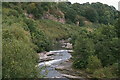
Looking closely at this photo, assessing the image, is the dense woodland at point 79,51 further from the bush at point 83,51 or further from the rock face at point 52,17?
the rock face at point 52,17

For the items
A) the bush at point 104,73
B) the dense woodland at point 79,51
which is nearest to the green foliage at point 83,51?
the dense woodland at point 79,51

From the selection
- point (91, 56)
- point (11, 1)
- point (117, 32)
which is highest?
point (11, 1)

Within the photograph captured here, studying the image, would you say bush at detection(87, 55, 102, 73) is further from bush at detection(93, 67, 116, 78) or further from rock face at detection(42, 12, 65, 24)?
rock face at detection(42, 12, 65, 24)

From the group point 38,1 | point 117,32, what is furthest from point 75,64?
point 38,1

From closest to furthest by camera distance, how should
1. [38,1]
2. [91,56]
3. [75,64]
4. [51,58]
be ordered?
1. [91,56]
2. [75,64]
3. [51,58]
4. [38,1]

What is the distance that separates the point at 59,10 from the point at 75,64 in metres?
71.2

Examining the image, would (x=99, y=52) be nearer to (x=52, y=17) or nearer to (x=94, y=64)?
(x=94, y=64)

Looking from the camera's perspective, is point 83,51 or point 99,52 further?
point 83,51

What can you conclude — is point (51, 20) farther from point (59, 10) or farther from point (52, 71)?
point (52, 71)

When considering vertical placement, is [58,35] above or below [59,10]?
below

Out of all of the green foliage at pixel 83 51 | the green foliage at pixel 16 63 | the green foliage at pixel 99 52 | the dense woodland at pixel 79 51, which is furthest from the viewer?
the green foliage at pixel 83 51

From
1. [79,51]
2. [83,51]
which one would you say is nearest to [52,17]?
[79,51]

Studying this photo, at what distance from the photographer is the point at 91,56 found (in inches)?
1233

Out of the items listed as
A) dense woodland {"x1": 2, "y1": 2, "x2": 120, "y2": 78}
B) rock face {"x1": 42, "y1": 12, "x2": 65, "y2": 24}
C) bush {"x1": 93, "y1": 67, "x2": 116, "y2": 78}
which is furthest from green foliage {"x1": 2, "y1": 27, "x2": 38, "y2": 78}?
rock face {"x1": 42, "y1": 12, "x2": 65, "y2": 24}
